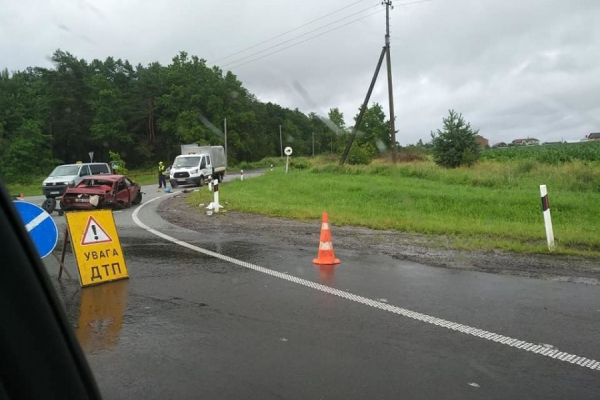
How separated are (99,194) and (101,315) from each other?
523 inches

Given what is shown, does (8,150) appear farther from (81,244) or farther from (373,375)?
(373,375)

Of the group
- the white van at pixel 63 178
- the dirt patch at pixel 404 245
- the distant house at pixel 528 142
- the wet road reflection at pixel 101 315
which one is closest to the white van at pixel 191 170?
the white van at pixel 63 178

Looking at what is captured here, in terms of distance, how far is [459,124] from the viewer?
3916 centimetres

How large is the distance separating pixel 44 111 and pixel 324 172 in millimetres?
36622

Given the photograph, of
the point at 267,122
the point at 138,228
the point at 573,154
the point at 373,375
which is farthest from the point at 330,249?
the point at 267,122

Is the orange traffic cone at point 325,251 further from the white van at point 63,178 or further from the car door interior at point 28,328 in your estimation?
the white van at point 63,178

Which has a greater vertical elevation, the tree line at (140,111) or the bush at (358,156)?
the tree line at (140,111)

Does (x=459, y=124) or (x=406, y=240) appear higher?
(x=459, y=124)

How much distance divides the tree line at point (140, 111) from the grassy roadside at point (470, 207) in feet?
98.8

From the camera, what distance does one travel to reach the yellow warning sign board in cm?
731

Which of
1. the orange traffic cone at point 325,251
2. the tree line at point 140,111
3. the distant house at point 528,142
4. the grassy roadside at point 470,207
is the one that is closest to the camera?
the orange traffic cone at point 325,251

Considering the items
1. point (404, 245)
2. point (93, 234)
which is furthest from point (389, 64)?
point (93, 234)

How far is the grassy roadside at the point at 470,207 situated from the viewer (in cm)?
1155

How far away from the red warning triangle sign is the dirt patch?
421cm
